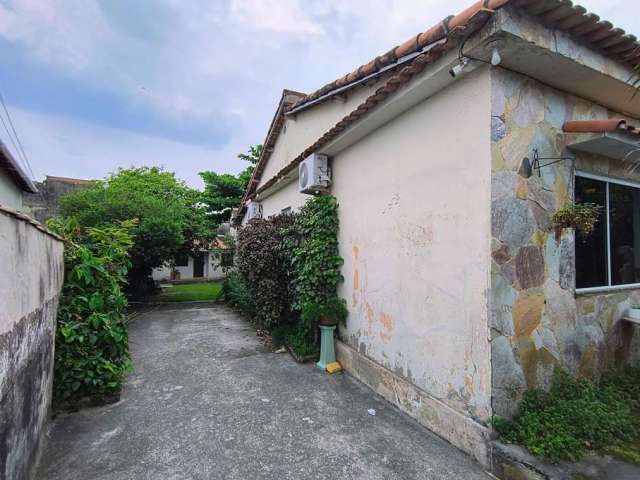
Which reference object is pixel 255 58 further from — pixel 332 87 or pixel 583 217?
pixel 583 217

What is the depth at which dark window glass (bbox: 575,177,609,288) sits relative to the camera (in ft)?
12.2

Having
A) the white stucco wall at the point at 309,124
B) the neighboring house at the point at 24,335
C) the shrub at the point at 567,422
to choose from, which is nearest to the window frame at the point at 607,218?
the shrub at the point at 567,422

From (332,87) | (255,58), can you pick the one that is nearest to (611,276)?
(332,87)

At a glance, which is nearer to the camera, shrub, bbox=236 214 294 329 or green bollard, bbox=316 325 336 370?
green bollard, bbox=316 325 336 370

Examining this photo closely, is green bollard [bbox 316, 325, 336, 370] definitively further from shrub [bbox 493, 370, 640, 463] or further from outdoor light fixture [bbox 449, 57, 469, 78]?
outdoor light fixture [bbox 449, 57, 469, 78]

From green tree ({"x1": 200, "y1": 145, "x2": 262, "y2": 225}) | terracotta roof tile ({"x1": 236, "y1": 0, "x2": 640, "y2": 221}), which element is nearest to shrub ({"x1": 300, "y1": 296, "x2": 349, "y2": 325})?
terracotta roof tile ({"x1": 236, "y1": 0, "x2": 640, "y2": 221})

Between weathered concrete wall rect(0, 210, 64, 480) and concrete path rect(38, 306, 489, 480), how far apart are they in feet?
1.92

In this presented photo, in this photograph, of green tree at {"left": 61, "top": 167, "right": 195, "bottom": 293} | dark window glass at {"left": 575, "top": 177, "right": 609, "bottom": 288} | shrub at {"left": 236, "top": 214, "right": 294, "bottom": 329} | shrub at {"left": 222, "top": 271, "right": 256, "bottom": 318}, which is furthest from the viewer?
green tree at {"left": 61, "top": 167, "right": 195, "bottom": 293}

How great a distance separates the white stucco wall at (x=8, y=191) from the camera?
9.33 metres

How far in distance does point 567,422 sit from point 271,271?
212 inches

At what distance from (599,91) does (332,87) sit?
5349mm

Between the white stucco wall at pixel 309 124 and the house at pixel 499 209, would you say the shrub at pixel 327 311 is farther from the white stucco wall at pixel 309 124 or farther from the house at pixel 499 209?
the white stucco wall at pixel 309 124

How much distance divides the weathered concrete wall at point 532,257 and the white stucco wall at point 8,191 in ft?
39.3

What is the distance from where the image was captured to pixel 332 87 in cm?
759
